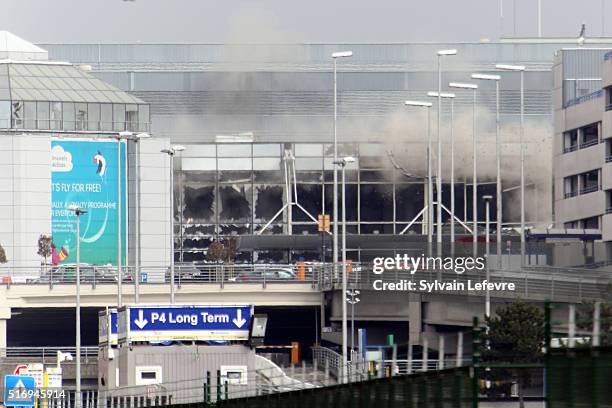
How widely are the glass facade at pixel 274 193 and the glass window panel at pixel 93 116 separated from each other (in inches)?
1026

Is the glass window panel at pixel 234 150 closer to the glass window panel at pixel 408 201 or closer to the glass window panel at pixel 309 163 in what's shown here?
the glass window panel at pixel 309 163

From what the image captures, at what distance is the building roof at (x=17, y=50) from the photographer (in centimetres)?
15188

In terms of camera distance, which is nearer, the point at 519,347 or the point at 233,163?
the point at 519,347

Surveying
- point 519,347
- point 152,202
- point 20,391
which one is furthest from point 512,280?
point 519,347

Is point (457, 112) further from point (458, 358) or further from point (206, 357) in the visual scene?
point (458, 358)

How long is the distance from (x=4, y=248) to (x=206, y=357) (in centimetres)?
7749

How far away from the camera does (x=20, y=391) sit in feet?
202

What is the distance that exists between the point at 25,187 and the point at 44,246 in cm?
548

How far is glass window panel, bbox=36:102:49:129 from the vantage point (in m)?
135

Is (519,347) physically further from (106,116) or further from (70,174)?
(106,116)

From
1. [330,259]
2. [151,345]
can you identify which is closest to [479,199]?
[330,259]

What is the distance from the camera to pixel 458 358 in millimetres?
14961

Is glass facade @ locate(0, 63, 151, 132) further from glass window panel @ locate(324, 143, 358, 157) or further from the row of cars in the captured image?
glass window panel @ locate(324, 143, 358, 157)
